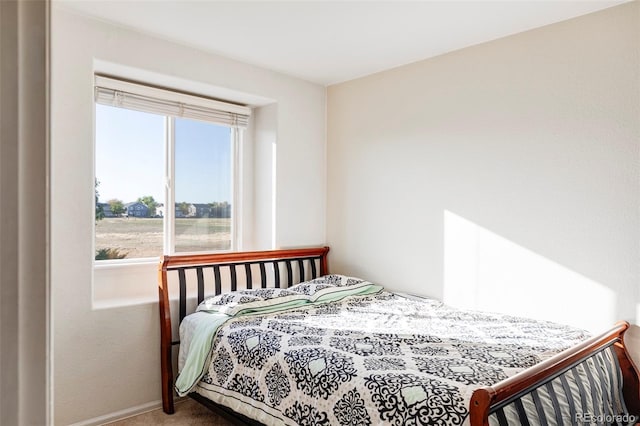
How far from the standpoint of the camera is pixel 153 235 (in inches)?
135

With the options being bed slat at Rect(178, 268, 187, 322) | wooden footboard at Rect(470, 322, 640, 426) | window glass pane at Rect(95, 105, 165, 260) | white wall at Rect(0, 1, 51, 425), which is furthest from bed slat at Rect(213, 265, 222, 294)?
white wall at Rect(0, 1, 51, 425)

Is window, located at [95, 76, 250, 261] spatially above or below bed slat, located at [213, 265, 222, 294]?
above

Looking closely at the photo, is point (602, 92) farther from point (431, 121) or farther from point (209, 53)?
point (209, 53)

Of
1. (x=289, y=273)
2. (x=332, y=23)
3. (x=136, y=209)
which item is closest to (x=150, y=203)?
(x=136, y=209)

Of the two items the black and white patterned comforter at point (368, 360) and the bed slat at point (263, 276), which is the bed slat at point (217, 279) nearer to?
the bed slat at point (263, 276)

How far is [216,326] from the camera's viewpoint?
2.69 meters

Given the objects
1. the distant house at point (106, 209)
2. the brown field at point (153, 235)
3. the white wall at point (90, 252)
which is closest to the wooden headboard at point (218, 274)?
the white wall at point (90, 252)

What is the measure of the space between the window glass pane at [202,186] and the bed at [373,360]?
0.48 m

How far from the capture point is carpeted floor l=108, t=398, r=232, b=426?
9.24 feet

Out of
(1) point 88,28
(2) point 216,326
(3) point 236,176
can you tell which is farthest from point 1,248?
(3) point 236,176

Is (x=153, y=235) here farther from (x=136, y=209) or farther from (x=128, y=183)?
(x=128, y=183)

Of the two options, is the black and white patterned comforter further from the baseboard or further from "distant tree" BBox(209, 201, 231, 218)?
"distant tree" BBox(209, 201, 231, 218)

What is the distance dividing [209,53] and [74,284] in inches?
72.7

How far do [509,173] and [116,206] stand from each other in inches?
108
